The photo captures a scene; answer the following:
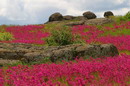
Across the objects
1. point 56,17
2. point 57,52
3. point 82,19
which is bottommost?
point 82,19

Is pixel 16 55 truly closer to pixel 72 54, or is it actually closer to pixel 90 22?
pixel 72 54

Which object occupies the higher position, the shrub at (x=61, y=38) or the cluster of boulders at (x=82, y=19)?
the shrub at (x=61, y=38)

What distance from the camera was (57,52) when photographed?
1231cm

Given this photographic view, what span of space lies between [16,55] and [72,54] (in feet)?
8.75

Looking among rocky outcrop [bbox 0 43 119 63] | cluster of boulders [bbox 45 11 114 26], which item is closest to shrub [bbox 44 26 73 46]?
rocky outcrop [bbox 0 43 119 63]

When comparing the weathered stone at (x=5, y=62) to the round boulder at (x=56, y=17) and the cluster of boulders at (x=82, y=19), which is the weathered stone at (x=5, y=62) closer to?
the cluster of boulders at (x=82, y=19)

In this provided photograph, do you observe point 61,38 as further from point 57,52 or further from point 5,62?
point 5,62

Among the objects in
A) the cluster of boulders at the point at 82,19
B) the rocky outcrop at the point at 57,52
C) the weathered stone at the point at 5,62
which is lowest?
the cluster of boulders at the point at 82,19

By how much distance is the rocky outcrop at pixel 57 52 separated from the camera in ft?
40.3

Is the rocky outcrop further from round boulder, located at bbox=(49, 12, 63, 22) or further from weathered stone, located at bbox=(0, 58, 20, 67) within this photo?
round boulder, located at bbox=(49, 12, 63, 22)

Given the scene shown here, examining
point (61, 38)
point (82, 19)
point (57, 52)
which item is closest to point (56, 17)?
point (82, 19)

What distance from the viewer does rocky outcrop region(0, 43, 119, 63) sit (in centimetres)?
1227

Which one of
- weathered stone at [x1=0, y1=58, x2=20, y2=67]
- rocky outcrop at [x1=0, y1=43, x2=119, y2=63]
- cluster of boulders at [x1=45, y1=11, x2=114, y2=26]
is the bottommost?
cluster of boulders at [x1=45, y1=11, x2=114, y2=26]

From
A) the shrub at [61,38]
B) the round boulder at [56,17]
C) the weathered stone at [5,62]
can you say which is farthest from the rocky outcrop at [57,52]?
the round boulder at [56,17]
